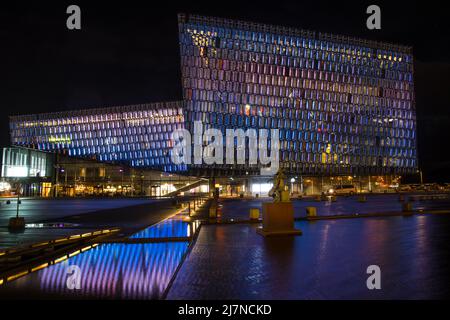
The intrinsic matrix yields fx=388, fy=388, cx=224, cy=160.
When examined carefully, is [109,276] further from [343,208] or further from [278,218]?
[343,208]

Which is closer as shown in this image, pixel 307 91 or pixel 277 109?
pixel 277 109

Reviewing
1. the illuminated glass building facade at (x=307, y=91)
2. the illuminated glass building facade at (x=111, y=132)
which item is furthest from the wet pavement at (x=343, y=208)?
the illuminated glass building facade at (x=111, y=132)

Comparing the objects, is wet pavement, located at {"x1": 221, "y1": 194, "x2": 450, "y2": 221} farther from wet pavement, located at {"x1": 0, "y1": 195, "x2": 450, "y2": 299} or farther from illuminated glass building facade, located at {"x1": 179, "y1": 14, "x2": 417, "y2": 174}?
illuminated glass building facade, located at {"x1": 179, "y1": 14, "x2": 417, "y2": 174}

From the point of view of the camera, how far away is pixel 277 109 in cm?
9369

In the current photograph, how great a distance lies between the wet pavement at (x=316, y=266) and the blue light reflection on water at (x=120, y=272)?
1.60ft

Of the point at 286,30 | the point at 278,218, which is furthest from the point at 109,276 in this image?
the point at 286,30

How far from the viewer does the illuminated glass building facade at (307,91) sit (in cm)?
8844

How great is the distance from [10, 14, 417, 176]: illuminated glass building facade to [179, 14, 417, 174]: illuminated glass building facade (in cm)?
24

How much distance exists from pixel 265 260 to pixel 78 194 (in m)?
89.9

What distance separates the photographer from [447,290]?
274 inches

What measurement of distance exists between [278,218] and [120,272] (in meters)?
7.36

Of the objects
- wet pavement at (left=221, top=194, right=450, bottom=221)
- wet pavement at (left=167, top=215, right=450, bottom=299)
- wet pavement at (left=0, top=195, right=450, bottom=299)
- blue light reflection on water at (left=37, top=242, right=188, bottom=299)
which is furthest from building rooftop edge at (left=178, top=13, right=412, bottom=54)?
blue light reflection on water at (left=37, top=242, right=188, bottom=299)

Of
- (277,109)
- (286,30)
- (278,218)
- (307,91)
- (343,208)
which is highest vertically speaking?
(286,30)
